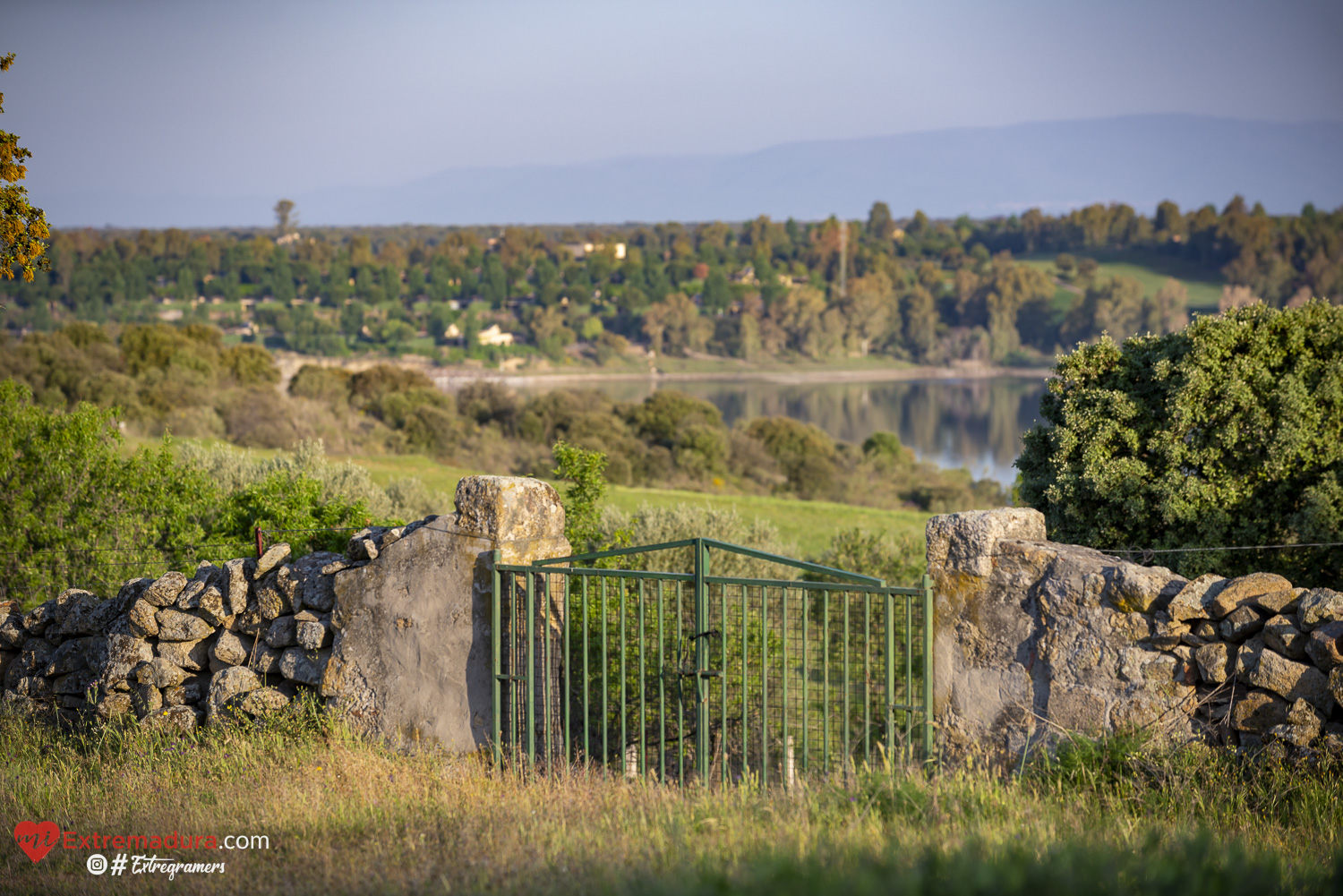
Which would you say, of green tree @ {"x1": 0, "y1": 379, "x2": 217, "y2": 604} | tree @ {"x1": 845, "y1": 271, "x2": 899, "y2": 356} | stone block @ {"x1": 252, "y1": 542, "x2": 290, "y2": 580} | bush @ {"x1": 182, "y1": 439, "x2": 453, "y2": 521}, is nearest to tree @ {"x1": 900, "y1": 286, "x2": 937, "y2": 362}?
tree @ {"x1": 845, "y1": 271, "x2": 899, "y2": 356}

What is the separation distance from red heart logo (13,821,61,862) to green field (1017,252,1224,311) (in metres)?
117

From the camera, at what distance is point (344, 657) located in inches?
245

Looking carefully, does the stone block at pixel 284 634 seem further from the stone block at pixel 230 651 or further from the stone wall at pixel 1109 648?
the stone wall at pixel 1109 648

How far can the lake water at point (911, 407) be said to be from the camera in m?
63.1

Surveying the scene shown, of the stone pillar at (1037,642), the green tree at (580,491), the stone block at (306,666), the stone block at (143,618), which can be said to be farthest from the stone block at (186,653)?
the stone pillar at (1037,642)

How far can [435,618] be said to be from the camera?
6.05 meters

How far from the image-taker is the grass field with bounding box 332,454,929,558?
829 inches

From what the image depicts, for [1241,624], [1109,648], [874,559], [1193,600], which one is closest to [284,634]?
[1109,648]

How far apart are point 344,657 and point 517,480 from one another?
1589 millimetres

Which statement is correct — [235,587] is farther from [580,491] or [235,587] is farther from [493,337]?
[493,337]

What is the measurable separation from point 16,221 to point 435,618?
387cm

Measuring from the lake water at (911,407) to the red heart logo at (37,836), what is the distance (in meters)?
46.5

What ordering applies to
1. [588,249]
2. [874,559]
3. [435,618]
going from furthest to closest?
[588,249] < [874,559] < [435,618]

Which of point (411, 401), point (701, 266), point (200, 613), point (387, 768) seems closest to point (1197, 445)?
point (387, 768)
